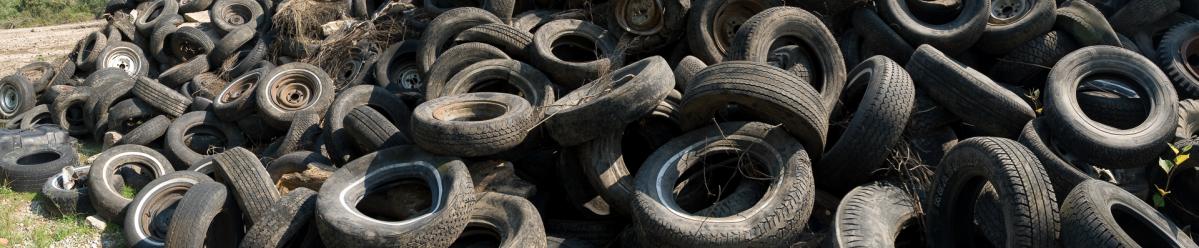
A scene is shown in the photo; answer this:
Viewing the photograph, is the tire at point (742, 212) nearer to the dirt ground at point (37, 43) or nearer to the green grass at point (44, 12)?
the dirt ground at point (37, 43)

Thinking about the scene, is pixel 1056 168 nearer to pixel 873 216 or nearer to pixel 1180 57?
pixel 873 216

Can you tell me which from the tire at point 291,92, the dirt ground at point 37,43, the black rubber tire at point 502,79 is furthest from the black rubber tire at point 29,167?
the dirt ground at point 37,43

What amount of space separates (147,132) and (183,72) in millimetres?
1843

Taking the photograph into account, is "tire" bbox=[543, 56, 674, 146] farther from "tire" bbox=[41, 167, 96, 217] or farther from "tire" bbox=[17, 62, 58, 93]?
"tire" bbox=[17, 62, 58, 93]

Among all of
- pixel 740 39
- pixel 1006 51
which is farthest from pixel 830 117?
Answer: pixel 1006 51

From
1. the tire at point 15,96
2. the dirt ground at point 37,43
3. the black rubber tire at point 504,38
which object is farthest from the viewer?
the dirt ground at point 37,43

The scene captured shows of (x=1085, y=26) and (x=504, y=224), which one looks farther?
(x=1085, y=26)

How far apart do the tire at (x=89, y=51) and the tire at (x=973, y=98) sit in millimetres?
9991

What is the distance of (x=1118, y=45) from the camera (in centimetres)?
612

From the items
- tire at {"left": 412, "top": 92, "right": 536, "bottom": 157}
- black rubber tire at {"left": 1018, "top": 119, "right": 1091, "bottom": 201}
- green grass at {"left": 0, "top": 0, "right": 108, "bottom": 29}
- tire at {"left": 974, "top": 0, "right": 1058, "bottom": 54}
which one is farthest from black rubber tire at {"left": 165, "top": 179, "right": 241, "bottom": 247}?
green grass at {"left": 0, "top": 0, "right": 108, "bottom": 29}

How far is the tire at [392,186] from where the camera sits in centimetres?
427

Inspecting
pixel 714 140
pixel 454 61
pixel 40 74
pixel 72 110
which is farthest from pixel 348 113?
pixel 40 74

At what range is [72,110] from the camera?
362 inches

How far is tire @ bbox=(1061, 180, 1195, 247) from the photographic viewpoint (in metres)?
3.59
